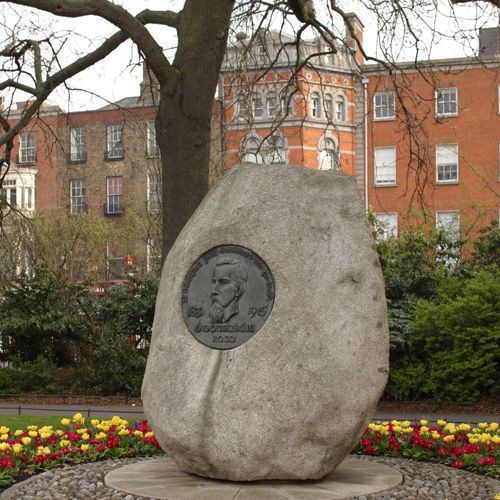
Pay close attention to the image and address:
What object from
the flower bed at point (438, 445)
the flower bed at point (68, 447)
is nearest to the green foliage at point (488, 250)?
the flower bed at point (438, 445)

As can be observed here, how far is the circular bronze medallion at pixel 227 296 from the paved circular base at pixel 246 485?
114 centimetres

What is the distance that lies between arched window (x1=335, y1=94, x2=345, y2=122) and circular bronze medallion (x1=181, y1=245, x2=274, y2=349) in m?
39.1

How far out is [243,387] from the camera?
23.7 feet

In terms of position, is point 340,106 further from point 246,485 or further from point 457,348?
point 246,485

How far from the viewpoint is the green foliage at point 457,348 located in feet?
56.2

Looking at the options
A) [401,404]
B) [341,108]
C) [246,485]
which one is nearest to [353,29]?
[401,404]

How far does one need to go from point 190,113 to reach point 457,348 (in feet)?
23.8

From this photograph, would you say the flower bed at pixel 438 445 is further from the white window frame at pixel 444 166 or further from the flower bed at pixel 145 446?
the white window frame at pixel 444 166

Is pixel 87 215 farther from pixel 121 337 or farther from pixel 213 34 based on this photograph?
pixel 213 34

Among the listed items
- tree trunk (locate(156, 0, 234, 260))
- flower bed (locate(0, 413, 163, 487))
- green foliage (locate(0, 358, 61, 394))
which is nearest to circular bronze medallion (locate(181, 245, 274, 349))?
flower bed (locate(0, 413, 163, 487))

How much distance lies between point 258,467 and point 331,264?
1.72 m

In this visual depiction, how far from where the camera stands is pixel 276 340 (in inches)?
285


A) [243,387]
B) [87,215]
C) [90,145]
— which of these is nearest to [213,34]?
[243,387]

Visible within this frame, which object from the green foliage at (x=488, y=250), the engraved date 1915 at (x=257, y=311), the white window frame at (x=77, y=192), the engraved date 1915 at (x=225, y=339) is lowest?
the engraved date 1915 at (x=225, y=339)
